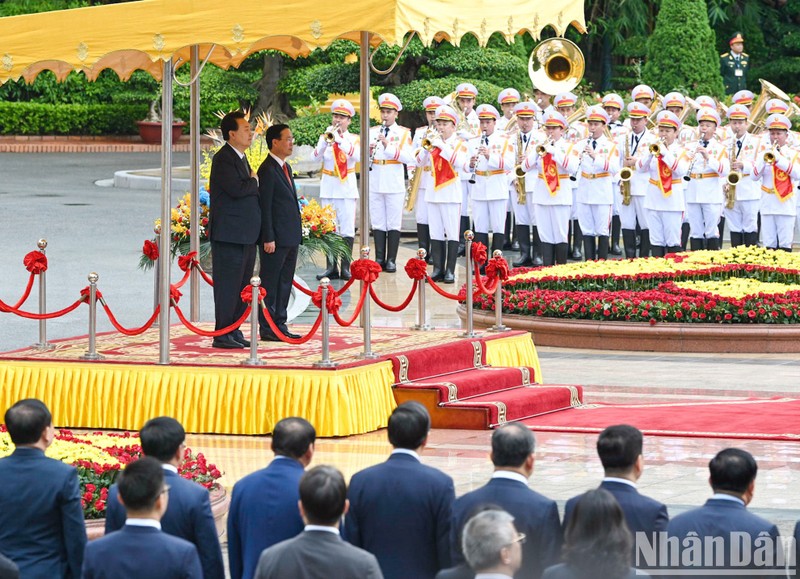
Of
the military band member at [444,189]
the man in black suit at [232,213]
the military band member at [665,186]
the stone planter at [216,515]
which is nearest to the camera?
the stone planter at [216,515]

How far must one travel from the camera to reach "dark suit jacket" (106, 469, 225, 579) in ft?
22.5

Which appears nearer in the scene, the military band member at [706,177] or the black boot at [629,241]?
the military band member at [706,177]

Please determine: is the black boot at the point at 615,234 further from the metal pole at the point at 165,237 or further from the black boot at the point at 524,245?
the metal pole at the point at 165,237

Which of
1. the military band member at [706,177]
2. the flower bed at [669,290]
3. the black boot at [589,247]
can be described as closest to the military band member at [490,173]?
the black boot at [589,247]

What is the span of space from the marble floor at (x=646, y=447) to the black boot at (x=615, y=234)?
8.35 m

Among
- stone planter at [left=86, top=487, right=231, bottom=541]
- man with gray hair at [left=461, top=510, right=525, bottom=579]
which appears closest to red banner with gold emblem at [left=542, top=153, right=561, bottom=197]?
stone planter at [left=86, top=487, right=231, bottom=541]

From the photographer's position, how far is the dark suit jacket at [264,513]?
6.95 metres

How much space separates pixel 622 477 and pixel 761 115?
19.2 meters

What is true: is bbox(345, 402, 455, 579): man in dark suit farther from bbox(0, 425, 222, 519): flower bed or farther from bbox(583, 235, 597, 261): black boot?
bbox(583, 235, 597, 261): black boot

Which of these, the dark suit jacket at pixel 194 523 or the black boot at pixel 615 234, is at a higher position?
the black boot at pixel 615 234

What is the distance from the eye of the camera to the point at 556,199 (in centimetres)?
2255

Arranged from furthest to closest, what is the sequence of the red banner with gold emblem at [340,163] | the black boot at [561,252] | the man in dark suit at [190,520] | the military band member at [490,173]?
the black boot at [561,252]
the military band member at [490,173]
the red banner with gold emblem at [340,163]
the man in dark suit at [190,520]

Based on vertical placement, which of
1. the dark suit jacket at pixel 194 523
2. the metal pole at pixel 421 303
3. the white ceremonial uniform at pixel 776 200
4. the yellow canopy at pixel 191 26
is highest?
the yellow canopy at pixel 191 26

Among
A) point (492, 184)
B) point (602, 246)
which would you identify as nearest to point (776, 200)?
point (602, 246)
